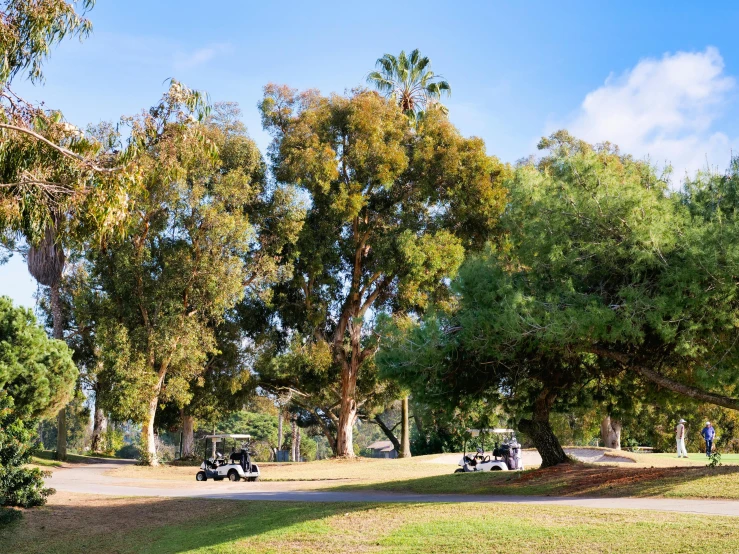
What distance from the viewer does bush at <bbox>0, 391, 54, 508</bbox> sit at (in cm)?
1784

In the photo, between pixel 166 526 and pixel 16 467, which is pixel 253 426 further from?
pixel 166 526

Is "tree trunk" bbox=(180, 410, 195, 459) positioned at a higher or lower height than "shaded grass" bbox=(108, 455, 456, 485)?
higher

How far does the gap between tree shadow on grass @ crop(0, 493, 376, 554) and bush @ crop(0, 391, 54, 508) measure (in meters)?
0.43

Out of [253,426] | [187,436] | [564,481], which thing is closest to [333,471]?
[187,436]

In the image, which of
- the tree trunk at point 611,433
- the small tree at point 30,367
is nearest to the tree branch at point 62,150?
the small tree at point 30,367

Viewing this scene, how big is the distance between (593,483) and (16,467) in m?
13.6

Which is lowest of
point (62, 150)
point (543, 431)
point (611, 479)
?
point (611, 479)

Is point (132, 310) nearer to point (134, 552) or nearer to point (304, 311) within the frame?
point (304, 311)

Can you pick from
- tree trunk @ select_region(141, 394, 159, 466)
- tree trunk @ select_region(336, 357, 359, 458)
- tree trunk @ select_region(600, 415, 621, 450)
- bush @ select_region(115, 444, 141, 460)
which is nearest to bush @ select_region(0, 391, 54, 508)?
tree trunk @ select_region(141, 394, 159, 466)

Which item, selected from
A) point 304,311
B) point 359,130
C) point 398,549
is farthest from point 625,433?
point 398,549

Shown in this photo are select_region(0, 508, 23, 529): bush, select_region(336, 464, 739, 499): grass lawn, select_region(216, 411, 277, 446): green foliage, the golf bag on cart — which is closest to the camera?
select_region(336, 464, 739, 499): grass lawn

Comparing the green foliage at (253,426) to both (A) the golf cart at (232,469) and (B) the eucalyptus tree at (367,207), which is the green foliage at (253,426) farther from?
(A) the golf cart at (232,469)

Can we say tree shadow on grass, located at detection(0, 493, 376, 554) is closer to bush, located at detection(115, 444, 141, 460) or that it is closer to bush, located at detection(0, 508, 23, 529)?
bush, located at detection(0, 508, 23, 529)

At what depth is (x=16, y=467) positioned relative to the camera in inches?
719
